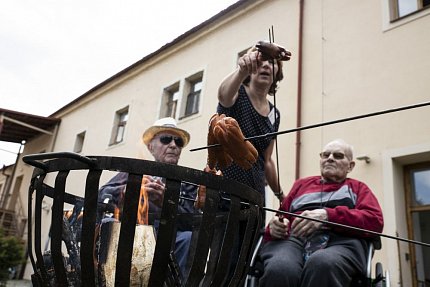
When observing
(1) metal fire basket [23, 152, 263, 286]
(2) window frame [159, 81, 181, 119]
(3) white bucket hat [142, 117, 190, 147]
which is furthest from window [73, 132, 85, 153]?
(1) metal fire basket [23, 152, 263, 286]

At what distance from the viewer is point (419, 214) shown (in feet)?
15.0

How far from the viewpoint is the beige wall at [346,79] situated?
466cm

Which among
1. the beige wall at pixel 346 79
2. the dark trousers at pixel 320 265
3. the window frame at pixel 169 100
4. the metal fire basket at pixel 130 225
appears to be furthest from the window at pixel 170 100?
the metal fire basket at pixel 130 225

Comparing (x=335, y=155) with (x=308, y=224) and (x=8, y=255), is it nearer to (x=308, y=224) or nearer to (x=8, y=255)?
(x=308, y=224)

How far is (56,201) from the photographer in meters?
1.05

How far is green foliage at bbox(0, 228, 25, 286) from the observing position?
32.5 feet

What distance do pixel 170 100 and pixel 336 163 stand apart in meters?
7.83

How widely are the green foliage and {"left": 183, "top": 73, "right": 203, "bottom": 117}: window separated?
5957mm

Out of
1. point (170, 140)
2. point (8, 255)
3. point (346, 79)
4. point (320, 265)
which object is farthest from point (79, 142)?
point (320, 265)

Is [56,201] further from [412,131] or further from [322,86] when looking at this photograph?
[322,86]

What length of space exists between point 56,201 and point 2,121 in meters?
15.3

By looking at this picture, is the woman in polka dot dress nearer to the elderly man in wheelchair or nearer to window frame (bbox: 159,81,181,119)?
the elderly man in wheelchair

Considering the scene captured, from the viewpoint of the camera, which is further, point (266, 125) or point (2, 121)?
point (2, 121)

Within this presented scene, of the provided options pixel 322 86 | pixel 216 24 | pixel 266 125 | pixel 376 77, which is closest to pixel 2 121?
pixel 216 24
